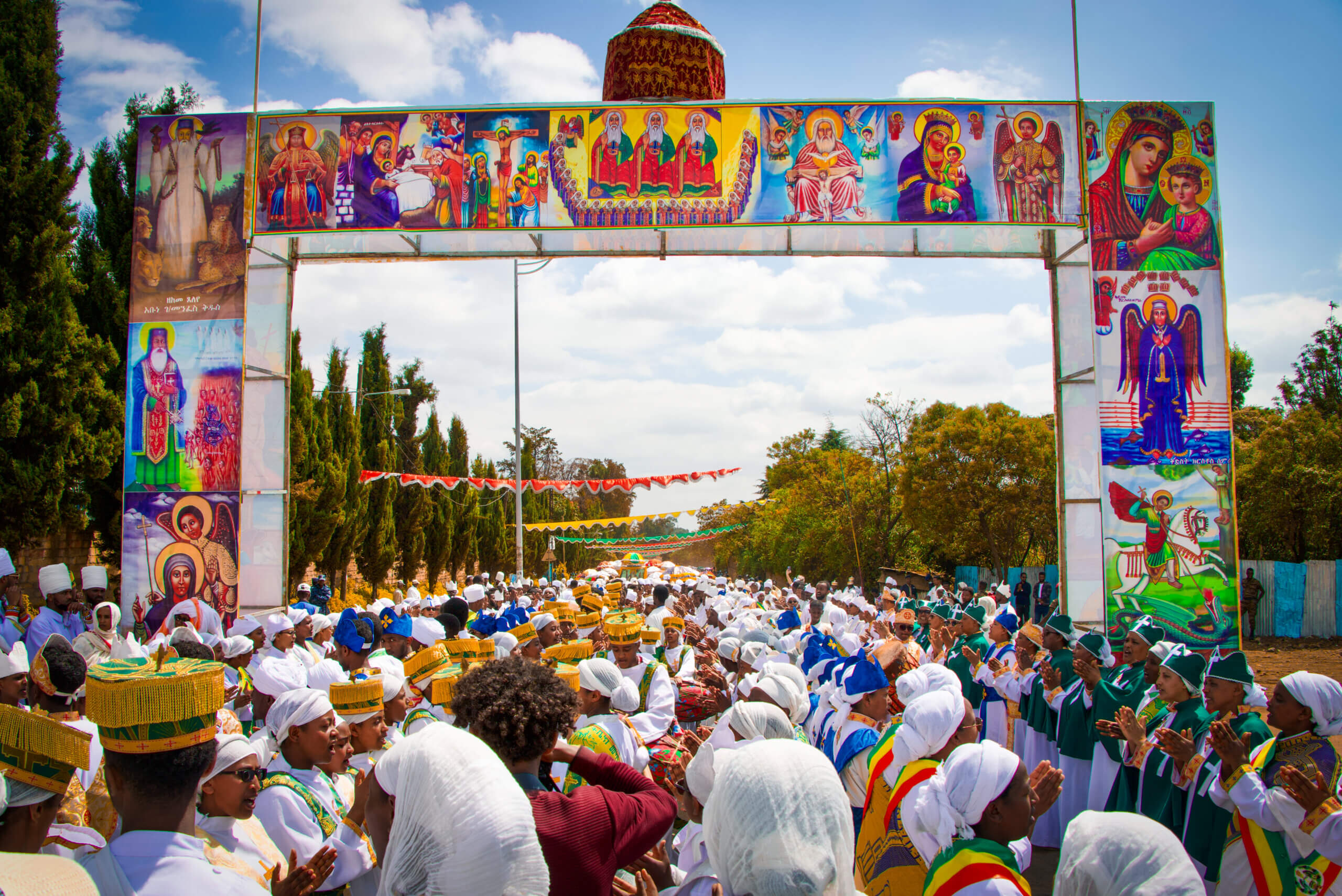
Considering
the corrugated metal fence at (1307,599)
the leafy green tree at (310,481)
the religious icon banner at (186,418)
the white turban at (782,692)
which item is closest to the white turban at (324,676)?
the white turban at (782,692)

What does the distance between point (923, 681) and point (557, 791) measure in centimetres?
271

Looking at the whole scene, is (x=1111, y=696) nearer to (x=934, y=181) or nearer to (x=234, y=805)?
(x=234, y=805)

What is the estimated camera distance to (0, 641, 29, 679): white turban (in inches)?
189

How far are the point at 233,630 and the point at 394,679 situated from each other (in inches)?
264

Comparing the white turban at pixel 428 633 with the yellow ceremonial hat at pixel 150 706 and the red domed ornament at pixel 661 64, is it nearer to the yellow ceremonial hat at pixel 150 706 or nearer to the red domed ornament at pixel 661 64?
the yellow ceremonial hat at pixel 150 706

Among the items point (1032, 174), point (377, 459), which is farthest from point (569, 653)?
point (377, 459)

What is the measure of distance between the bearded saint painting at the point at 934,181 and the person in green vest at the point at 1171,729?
7.95 metres

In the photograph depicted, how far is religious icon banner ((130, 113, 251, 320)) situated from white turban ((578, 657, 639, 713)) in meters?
9.91

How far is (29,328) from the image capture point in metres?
14.8

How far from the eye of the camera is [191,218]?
12.6 m

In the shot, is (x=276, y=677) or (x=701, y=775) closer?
(x=701, y=775)

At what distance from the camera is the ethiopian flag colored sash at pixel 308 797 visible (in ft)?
11.0

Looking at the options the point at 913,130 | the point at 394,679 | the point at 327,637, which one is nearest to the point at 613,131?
the point at 913,130

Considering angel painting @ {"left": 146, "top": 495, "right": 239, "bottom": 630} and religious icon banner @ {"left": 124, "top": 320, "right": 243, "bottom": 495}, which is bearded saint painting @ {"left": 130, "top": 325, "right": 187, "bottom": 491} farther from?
angel painting @ {"left": 146, "top": 495, "right": 239, "bottom": 630}
